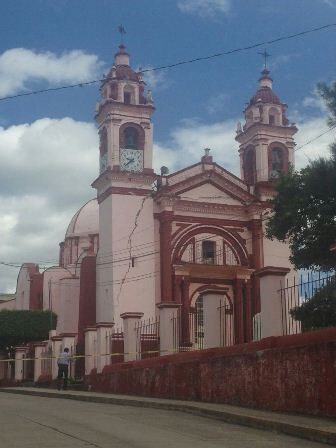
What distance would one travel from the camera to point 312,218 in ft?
70.7

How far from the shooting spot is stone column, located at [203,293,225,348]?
15.8m

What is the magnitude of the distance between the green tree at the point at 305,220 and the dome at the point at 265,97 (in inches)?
708

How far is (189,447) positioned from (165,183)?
28065 millimetres

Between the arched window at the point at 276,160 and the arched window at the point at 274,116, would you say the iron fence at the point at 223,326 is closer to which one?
the arched window at the point at 276,160

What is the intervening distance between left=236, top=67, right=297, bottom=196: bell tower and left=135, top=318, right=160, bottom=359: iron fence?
2016 cm

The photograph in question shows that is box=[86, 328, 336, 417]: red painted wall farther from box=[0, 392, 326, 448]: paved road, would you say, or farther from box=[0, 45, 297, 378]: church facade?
box=[0, 45, 297, 378]: church facade

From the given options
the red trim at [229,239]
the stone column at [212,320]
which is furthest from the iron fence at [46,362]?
the stone column at [212,320]

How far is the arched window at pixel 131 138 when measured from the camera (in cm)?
3675

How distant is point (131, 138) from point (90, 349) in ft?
54.5

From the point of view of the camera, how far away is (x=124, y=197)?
35156 mm

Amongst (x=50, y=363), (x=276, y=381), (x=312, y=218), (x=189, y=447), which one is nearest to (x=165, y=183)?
(x=50, y=363)

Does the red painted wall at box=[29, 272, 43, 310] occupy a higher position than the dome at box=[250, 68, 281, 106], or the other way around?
the dome at box=[250, 68, 281, 106]

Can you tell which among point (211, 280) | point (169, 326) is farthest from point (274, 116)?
point (169, 326)

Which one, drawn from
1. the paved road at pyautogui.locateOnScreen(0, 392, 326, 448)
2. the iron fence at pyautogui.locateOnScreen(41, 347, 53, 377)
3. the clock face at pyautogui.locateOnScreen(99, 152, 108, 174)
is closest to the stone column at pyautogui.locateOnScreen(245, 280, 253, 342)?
the clock face at pyautogui.locateOnScreen(99, 152, 108, 174)
